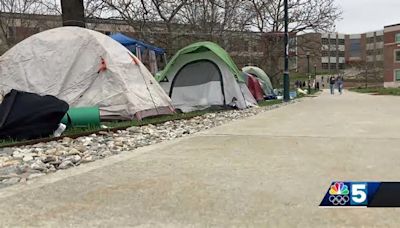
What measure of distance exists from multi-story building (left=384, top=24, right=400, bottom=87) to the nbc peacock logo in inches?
2593

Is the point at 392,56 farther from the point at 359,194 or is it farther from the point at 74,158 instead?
the point at 359,194

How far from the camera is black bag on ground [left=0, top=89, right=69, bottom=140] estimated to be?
24.1 ft

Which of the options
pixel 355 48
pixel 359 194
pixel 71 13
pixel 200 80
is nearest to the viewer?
pixel 359 194

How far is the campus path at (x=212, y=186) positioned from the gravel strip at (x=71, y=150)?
0.32 m

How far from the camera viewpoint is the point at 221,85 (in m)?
15.5

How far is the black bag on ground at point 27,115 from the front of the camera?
7340 millimetres

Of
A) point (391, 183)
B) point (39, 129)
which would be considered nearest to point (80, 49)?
point (39, 129)

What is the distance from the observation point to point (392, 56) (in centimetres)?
6575

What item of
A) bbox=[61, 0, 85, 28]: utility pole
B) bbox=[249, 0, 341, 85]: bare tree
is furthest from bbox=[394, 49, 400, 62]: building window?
bbox=[61, 0, 85, 28]: utility pole

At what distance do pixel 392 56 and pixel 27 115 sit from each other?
66.8 m

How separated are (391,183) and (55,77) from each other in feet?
26.3

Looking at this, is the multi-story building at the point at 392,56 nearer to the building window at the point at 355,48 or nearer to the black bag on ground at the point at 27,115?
the building window at the point at 355,48

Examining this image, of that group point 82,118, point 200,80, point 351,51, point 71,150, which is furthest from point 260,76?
point 351,51

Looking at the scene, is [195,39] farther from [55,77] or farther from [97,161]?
[97,161]
